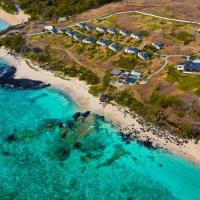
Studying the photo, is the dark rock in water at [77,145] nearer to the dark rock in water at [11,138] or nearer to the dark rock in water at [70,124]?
the dark rock in water at [70,124]

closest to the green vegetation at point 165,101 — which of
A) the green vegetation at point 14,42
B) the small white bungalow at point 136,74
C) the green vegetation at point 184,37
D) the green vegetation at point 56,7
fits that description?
the small white bungalow at point 136,74

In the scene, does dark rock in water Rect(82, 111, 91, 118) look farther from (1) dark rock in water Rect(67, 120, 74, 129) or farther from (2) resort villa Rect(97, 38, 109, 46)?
(2) resort villa Rect(97, 38, 109, 46)

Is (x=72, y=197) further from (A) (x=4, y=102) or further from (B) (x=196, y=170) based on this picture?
(A) (x=4, y=102)

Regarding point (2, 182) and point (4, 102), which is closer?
point (2, 182)

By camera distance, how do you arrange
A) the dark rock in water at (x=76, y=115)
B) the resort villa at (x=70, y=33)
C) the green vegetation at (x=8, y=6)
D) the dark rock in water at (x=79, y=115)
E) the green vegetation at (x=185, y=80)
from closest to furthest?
the dark rock in water at (x=76, y=115) → the dark rock in water at (x=79, y=115) → the green vegetation at (x=185, y=80) → the resort villa at (x=70, y=33) → the green vegetation at (x=8, y=6)

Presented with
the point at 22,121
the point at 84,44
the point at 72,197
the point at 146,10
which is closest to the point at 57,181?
the point at 72,197

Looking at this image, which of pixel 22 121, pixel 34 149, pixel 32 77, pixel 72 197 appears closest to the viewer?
pixel 72 197
